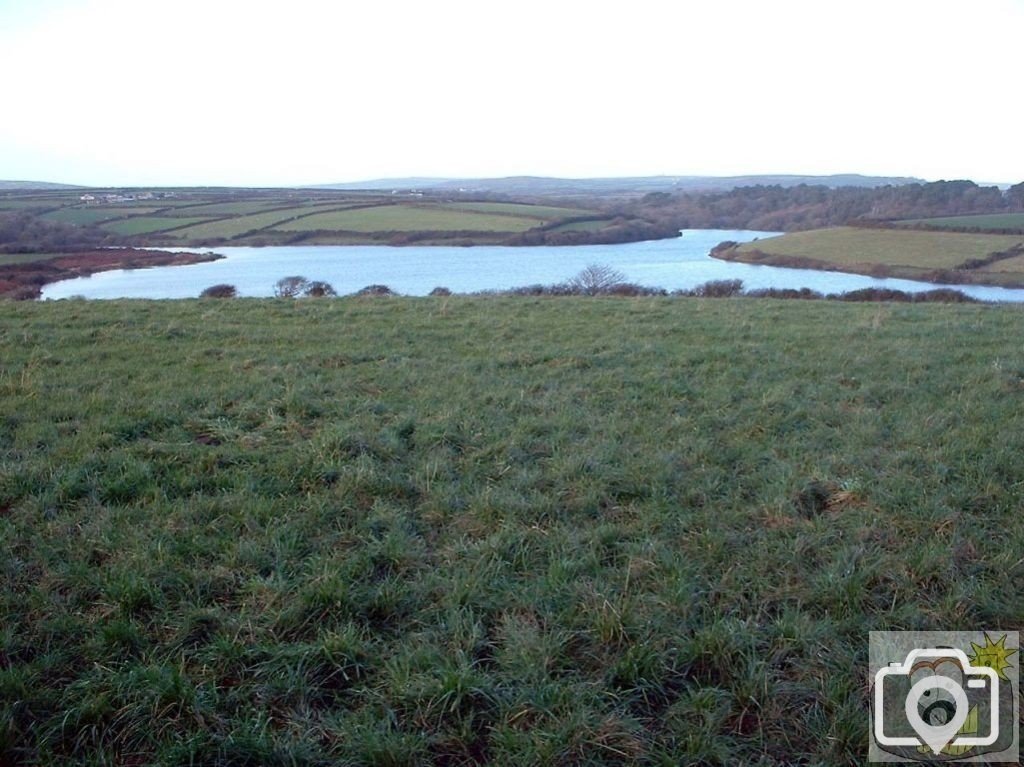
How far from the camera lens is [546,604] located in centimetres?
341

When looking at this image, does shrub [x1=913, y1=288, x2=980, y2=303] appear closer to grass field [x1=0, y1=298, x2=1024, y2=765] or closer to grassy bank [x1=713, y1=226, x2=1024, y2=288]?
grassy bank [x1=713, y1=226, x2=1024, y2=288]

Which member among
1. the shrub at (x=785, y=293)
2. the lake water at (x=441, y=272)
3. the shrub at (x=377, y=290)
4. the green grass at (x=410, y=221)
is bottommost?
the shrub at (x=785, y=293)

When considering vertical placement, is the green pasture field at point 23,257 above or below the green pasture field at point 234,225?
below

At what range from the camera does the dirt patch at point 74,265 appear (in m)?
19.3

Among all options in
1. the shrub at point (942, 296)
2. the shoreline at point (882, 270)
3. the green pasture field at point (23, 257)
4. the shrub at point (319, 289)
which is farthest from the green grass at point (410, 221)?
the shrub at point (942, 296)

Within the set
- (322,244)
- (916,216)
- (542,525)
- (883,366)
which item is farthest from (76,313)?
(916,216)

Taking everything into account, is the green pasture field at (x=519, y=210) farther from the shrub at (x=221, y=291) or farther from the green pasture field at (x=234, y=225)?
the shrub at (x=221, y=291)

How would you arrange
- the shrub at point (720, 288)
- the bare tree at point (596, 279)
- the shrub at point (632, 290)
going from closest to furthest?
1. the shrub at point (720, 288)
2. the shrub at point (632, 290)
3. the bare tree at point (596, 279)

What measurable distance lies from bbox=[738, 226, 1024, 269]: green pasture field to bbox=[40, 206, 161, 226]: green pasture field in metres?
35.5

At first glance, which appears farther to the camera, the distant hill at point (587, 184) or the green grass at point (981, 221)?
the distant hill at point (587, 184)

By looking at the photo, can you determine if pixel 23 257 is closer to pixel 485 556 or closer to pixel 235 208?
pixel 235 208

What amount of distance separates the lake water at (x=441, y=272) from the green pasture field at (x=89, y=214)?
1509 cm

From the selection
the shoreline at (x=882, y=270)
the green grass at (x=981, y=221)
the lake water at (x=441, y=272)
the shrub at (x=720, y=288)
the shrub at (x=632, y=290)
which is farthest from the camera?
the green grass at (x=981, y=221)

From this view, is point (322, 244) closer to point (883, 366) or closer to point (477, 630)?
point (883, 366)
